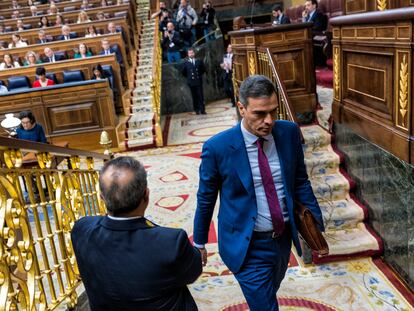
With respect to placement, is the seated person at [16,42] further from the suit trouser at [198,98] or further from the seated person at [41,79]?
the suit trouser at [198,98]

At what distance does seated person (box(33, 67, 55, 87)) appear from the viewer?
7539mm

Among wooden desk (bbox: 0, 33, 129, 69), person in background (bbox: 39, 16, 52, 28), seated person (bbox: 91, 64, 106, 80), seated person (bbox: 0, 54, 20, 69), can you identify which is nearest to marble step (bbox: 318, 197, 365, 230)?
seated person (bbox: 91, 64, 106, 80)

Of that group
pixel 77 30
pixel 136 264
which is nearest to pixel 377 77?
pixel 136 264

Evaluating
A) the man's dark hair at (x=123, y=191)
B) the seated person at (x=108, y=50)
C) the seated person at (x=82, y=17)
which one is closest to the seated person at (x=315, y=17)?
the seated person at (x=108, y=50)

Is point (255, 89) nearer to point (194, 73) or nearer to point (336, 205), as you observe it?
point (336, 205)

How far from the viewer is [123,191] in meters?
1.34

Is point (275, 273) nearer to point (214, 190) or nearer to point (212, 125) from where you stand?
point (214, 190)

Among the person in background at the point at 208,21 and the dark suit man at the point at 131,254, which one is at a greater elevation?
the person in background at the point at 208,21

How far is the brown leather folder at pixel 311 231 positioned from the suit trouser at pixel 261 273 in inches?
5.2

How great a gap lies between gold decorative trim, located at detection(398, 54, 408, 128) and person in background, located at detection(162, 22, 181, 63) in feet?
28.5

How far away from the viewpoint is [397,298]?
9.65ft

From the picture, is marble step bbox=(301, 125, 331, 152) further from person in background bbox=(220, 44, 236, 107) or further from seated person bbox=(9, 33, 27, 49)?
seated person bbox=(9, 33, 27, 49)

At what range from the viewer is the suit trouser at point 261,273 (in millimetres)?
2002

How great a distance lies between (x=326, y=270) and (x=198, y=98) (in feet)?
24.3
